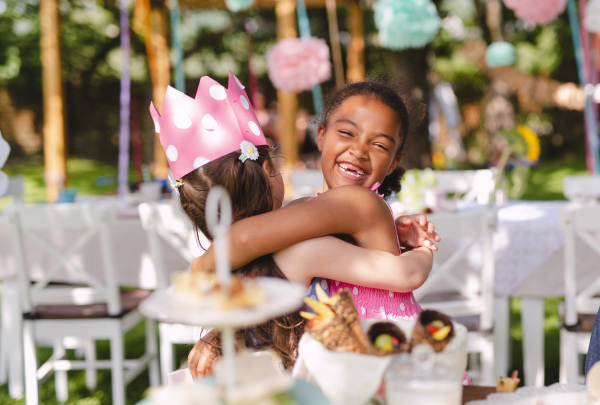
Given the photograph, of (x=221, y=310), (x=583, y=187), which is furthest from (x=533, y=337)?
(x=221, y=310)

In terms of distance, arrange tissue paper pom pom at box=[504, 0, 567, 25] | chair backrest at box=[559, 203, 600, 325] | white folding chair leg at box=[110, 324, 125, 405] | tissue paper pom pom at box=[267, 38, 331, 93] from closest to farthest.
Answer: chair backrest at box=[559, 203, 600, 325]
white folding chair leg at box=[110, 324, 125, 405]
tissue paper pom pom at box=[504, 0, 567, 25]
tissue paper pom pom at box=[267, 38, 331, 93]

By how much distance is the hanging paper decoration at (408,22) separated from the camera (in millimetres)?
4367

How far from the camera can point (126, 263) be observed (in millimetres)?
3121

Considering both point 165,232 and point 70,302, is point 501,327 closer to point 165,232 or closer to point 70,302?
point 165,232

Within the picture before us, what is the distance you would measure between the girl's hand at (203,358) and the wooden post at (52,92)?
17.2 feet

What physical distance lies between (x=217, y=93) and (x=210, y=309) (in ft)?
2.36

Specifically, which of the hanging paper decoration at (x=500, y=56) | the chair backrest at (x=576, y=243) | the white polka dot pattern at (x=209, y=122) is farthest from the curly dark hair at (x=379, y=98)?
the hanging paper decoration at (x=500, y=56)

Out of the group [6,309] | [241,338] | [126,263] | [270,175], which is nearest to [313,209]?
[270,175]

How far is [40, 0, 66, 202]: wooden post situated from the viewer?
19.9 ft

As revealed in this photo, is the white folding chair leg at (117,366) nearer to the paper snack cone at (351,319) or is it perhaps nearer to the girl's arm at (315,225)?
Answer: the girl's arm at (315,225)

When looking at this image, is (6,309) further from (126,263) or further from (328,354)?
(328,354)

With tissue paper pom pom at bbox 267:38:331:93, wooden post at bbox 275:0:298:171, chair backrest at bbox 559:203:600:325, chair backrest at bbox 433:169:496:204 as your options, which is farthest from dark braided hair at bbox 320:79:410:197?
wooden post at bbox 275:0:298:171

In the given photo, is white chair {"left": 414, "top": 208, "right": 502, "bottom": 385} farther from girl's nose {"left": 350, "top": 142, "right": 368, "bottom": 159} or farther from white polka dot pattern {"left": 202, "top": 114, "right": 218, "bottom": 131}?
white polka dot pattern {"left": 202, "top": 114, "right": 218, "bottom": 131}

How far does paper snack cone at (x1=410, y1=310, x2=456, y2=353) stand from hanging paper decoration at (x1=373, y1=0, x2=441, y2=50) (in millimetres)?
3808
